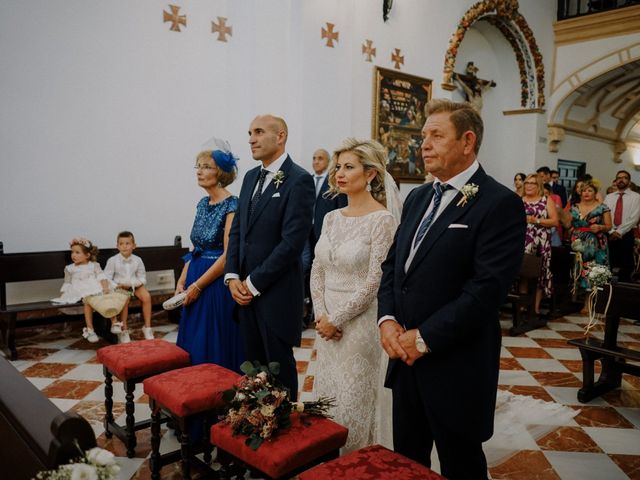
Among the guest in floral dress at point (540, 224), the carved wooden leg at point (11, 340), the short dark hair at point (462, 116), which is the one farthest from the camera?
the guest in floral dress at point (540, 224)

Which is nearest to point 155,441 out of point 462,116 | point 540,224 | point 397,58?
point 462,116

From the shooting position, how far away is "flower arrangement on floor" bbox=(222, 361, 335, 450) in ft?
5.98

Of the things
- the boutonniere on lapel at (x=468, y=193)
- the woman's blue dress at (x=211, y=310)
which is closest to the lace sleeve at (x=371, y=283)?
the boutonniere on lapel at (x=468, y=193)

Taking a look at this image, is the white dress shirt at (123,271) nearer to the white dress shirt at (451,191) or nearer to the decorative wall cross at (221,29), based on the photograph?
the decorative wall cross at (221,29)

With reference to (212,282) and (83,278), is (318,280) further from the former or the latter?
(83,278)

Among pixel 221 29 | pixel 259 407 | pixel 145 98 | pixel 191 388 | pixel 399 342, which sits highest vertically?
pixel 221 29

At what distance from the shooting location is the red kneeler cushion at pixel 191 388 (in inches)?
88.0

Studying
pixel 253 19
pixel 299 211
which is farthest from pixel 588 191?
pixel 299 211

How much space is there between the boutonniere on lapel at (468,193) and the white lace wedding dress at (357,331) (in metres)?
0.67

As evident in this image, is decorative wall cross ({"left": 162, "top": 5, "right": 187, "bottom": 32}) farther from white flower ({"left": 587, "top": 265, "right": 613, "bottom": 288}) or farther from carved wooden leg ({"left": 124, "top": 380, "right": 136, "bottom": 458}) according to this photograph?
white flower ({"left": 587, "top": 265, "right": 613, "bottom": 288})

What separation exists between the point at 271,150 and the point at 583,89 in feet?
33.7

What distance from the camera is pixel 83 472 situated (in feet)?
2.96

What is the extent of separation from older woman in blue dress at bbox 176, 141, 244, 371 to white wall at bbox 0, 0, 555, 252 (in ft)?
10.0

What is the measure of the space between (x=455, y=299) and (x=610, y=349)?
2.79 m
